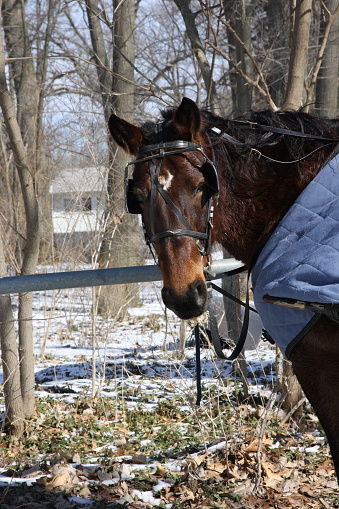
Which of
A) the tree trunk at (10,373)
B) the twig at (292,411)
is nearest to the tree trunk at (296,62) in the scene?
the twig at (292,411)

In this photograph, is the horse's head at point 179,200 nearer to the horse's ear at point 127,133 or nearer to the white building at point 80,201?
the horse's ear at point 127,133

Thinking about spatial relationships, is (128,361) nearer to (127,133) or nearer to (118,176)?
(118,176)

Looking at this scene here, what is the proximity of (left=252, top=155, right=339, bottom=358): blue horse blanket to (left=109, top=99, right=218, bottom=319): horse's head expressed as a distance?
32cm

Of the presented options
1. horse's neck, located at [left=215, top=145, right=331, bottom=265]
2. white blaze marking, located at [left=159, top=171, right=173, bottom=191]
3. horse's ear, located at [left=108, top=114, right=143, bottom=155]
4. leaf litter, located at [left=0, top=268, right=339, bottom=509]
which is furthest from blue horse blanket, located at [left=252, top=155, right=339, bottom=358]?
leaf litter, located at [left=0, top=268, right=339, bottom=509]

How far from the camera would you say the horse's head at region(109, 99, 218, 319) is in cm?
227

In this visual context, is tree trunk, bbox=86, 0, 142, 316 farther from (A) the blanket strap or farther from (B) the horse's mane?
(A) the blanket strap

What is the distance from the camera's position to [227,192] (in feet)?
8.39

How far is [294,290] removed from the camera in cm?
214

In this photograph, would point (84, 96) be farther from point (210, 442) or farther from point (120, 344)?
point (210, 442)

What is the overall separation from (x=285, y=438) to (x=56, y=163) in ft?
21.7

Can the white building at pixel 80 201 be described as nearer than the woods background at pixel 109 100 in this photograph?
No

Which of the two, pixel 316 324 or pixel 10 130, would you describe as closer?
pixel 316 324

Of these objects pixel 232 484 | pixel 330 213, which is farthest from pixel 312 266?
pixel 232 484

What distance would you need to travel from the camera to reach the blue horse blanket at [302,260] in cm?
211
